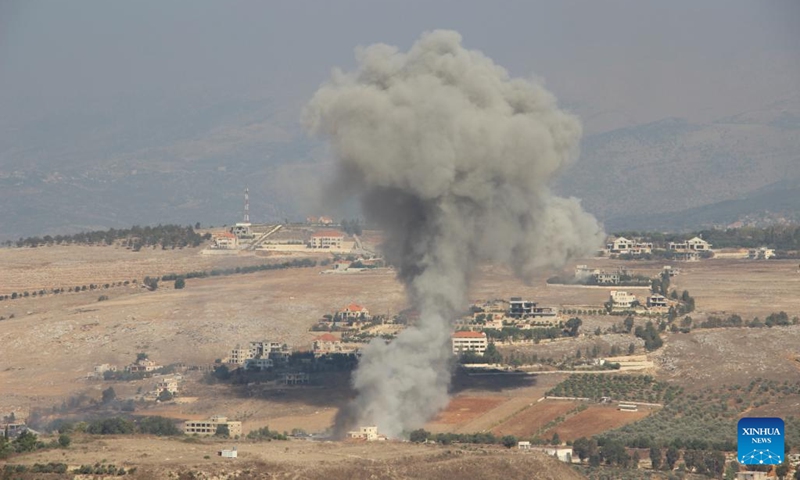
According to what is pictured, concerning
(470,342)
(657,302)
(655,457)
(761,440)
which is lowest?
(655,457)

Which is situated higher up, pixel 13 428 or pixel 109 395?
pixel 109 395

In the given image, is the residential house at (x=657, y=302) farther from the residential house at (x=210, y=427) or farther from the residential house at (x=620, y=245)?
the residential house at (x=210, y=427)

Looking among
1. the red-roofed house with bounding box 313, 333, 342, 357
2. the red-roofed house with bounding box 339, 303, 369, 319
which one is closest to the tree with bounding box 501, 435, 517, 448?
the red-roofed house with bounding box 313, 333, 342, 357

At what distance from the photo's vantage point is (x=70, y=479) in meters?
66.2

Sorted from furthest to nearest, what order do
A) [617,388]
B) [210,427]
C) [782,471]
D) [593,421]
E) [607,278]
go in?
[607,278] < [617,388] < [593,421] < [210,427] < [782,471]

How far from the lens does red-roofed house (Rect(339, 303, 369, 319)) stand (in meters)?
129

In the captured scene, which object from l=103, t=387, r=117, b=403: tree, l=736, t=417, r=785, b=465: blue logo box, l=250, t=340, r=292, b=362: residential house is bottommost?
l=103, t=387, r=117, b=403: tree

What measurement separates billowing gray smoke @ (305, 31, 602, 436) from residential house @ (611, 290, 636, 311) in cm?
3613

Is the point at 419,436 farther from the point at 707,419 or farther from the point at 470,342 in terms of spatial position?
the point at 470,342

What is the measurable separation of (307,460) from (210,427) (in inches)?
702

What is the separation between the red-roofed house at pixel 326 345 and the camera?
114m

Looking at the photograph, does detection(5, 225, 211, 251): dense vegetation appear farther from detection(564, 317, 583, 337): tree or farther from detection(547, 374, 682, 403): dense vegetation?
detection(547, 374, 682, 403): dense vegetation

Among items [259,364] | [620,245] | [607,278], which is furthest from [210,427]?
[620,245]

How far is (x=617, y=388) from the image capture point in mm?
101250
